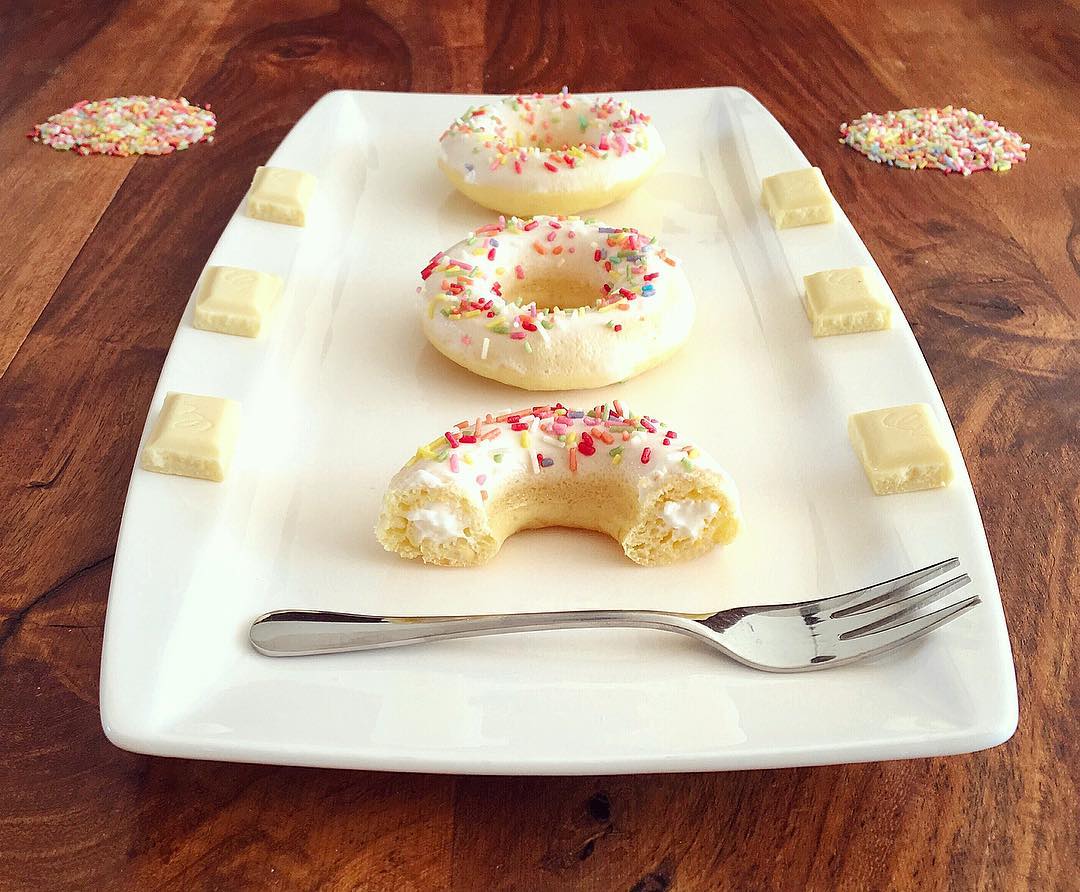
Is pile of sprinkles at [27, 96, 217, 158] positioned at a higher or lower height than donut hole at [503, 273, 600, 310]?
lower

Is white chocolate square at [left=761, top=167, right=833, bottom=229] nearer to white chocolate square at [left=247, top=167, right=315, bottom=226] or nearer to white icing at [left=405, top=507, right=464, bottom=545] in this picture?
white chocolate square at [left=247, top=167, right=315, bottom=226]

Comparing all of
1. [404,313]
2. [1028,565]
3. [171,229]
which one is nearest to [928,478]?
[1028,565]

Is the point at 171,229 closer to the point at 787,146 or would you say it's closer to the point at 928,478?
the point at 787,146

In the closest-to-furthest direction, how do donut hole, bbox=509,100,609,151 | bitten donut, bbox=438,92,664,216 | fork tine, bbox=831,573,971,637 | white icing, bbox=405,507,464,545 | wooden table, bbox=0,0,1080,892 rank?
wooden table, bbox=0,0,1080,892 < fork tine, bbox=831,573,971,637 < white icing, bbox=405,507,464,545 < bitten donut, bbox=438,92,664,216 < donut hole, bbox=509,100,609,151

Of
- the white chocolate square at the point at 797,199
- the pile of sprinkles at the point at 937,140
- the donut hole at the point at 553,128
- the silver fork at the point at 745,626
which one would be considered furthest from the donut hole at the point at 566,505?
the pile of sprinkles at the point at 937,140

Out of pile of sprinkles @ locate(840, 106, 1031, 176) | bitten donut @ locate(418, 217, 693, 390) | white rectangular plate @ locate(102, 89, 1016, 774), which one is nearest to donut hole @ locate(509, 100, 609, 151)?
white rectangular plate @ locate(102, 89, 1016, 774)

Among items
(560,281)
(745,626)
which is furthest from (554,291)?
(745,626)

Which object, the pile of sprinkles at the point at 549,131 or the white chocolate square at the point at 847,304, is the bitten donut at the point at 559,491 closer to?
the white chocolate square at the point at 847,304
